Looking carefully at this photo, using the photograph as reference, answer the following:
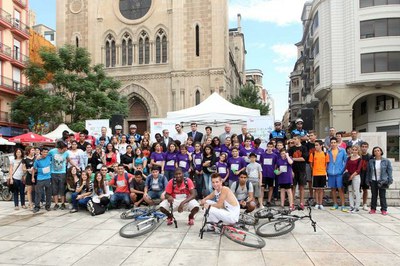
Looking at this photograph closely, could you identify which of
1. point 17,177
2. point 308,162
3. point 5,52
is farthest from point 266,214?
point 5,52

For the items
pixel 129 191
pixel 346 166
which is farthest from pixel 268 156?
pixel 129 191

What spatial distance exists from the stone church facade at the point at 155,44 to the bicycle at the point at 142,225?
960 inches

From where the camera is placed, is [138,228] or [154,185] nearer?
[138,228]

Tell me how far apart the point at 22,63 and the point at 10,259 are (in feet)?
104

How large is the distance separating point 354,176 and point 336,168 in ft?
1.67

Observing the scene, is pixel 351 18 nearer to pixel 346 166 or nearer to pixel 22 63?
pixel 346 166

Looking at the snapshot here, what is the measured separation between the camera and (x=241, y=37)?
68.1 metres

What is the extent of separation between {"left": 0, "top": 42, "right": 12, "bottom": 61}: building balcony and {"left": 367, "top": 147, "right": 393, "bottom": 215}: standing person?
31011 millimetres

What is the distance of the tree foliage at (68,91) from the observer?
82.5 feet

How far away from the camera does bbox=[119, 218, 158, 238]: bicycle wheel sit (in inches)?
260

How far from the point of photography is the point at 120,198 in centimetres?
940

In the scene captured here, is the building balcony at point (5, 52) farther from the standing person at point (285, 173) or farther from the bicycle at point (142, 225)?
the standing person at point (285, 173)

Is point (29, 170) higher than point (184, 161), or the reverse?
point (184, 161)

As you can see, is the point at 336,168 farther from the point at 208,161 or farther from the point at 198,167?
the point at 198,167
